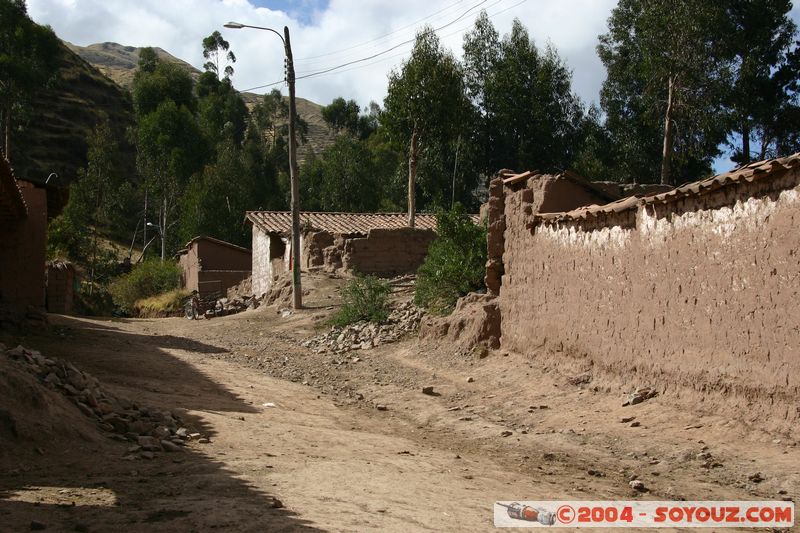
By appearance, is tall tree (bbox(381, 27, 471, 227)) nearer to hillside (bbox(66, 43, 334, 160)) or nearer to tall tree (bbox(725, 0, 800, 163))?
tall tree (bbox(725, 0, 800, 163))

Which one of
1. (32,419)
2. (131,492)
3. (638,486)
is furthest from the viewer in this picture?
(32,419)

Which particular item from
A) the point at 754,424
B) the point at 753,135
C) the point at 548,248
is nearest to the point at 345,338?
the point at 548,248

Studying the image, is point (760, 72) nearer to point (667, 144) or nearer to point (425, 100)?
point (667, 144)

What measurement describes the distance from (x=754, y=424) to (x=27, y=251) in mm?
12583

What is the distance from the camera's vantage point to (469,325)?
44.2ft

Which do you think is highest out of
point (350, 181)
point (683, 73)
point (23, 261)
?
point (683, 73)

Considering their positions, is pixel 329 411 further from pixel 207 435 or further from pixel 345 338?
pixel 345 338

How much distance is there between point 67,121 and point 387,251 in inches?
1640

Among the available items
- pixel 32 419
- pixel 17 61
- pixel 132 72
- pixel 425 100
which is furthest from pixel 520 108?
pixel 132 72

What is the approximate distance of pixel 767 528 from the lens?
17.1 ft

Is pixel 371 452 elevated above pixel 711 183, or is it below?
below

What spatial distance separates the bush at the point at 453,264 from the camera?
15382 mm

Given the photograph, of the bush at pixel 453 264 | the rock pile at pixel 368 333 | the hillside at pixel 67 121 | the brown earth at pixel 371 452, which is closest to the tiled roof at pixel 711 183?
the brown earth at pixel 371 452

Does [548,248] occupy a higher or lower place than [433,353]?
higher
